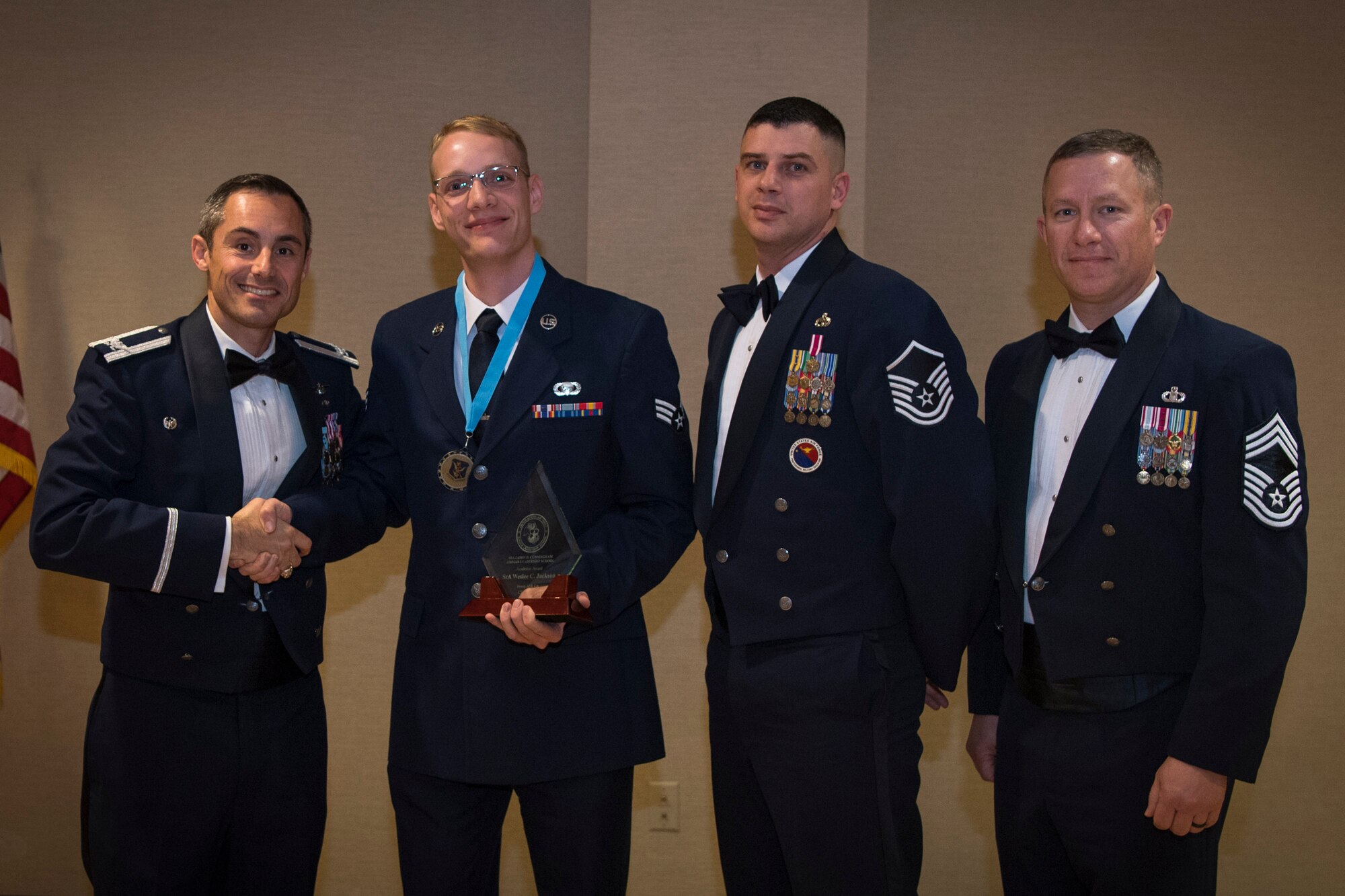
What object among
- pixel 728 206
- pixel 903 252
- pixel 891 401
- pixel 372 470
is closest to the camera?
pixel 891 401

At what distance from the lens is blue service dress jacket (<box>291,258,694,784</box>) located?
2.10 meters

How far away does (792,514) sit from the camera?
2098 mm

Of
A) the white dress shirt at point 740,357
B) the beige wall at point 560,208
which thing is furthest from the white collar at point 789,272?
the beige wall at point 560,208

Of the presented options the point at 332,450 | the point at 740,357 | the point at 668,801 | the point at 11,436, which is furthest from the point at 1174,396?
the point at 11,436

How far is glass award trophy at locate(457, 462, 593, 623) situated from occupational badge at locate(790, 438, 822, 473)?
48cm

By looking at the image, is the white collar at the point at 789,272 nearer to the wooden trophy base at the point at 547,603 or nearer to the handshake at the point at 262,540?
the wooden trophy base at the point at 547,603

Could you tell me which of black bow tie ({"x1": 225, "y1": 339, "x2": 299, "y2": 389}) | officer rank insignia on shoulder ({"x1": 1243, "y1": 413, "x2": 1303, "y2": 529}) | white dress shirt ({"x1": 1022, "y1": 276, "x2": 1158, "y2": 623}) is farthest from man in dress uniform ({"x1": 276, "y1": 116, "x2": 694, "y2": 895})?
officer rank insignia on shoulder ({"x1": 1243, "y1": 413, "x2": 1303, "y2": 529})

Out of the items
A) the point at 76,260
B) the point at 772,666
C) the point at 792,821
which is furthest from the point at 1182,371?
the point at 76,260

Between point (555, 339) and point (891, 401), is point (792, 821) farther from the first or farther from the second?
point (555, 339)

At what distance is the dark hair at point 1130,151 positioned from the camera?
203 cm

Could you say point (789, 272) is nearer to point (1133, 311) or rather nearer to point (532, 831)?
point (1133, 311)

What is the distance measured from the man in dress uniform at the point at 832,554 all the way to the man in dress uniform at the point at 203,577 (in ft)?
3.08

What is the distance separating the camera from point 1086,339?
6.70 feet

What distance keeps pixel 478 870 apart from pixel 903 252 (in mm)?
2451
